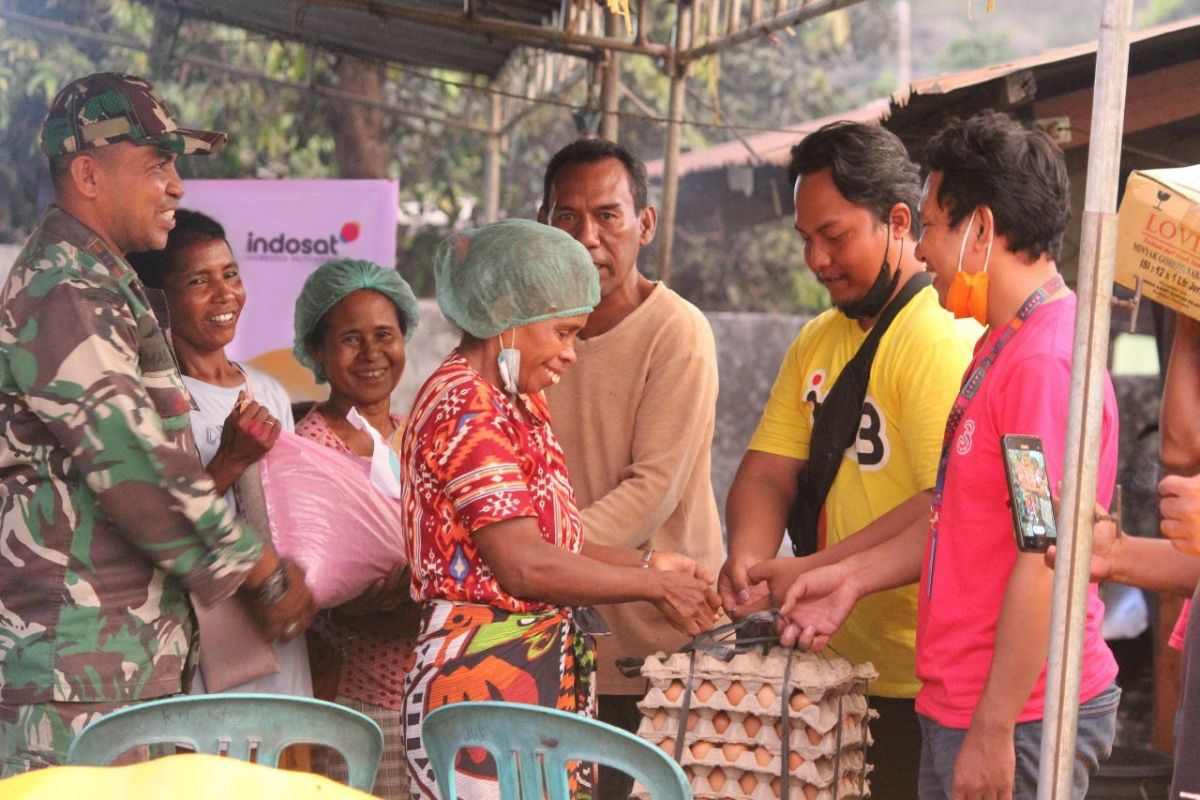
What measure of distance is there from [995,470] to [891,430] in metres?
0.60

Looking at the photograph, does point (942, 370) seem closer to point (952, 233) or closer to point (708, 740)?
point (952, 233)

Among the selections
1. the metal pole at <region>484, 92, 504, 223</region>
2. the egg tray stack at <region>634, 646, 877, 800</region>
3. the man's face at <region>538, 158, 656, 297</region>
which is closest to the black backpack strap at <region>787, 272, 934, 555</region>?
the egg tray stack at <region>634, 646, 877, 800</region>

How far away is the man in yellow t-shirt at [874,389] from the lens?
Answer: 3.13 meters

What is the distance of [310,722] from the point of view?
2.23 m

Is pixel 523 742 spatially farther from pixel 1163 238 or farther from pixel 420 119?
pixel 420 119

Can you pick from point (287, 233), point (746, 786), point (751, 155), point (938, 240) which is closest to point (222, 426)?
point (746, 786)

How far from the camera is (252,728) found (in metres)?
2.23

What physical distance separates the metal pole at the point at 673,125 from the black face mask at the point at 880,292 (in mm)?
2256

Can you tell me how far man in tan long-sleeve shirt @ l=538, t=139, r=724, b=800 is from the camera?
3.53 metres

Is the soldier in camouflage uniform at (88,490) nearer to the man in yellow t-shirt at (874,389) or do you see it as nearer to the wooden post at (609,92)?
the man in yellow t-shirt at (874,389)

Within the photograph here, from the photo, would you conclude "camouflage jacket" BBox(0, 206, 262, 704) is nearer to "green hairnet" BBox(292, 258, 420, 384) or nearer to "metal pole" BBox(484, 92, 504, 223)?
"green hairnet" BBox(292, 258, 420, 384)

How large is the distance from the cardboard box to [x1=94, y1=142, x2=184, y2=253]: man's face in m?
1.94

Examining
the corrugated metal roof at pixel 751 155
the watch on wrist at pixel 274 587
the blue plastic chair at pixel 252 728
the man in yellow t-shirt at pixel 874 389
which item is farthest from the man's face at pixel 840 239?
the corrugated metal roof at pixel 751 155

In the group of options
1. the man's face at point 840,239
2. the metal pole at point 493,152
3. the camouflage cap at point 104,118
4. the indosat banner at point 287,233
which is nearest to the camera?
the camouflage cap at point 104,118
